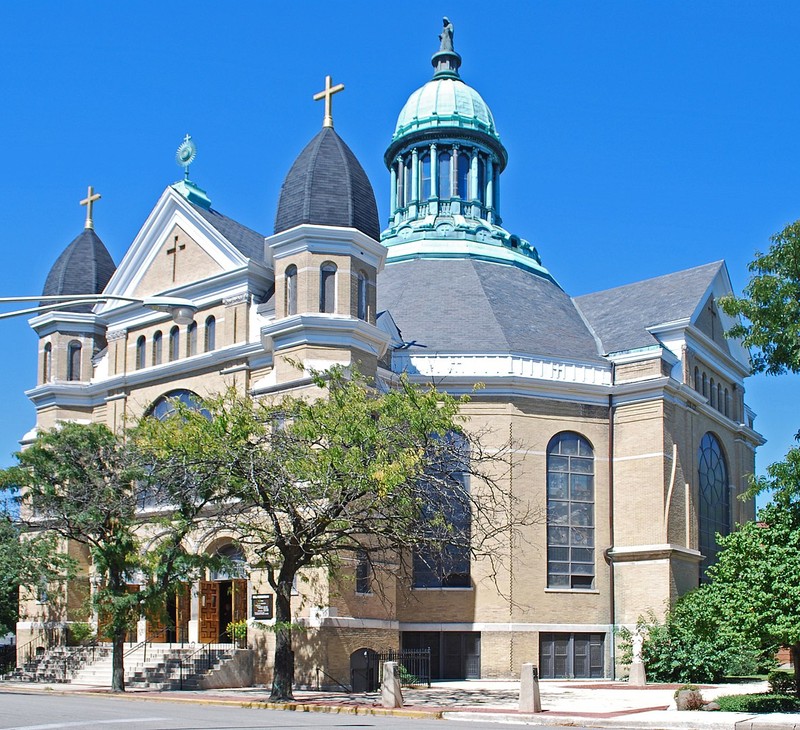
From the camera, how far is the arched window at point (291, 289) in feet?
115

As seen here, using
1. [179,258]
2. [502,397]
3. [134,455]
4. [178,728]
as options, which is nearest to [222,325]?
[179,258]

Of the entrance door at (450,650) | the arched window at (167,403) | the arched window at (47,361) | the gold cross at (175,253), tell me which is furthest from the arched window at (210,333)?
the entrance door at (450,650)

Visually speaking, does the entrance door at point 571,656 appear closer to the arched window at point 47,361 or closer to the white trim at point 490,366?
the white trim at point 490,366

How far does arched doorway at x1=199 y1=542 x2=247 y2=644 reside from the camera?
3562 cm

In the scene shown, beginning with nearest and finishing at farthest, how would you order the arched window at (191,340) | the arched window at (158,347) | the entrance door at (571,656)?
the entrance door at (571,656) < the arched window at (191,340) < the arched window at (158,347)

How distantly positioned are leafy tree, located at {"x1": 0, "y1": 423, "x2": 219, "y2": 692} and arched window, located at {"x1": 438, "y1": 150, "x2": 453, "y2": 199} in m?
22.5

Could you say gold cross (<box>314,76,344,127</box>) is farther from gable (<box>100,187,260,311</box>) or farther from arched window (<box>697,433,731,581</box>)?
arched window (<box>697,433,731,581</box>)

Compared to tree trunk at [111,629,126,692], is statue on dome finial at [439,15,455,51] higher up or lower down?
higher up

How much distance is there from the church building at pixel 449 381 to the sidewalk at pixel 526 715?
9.67 feet

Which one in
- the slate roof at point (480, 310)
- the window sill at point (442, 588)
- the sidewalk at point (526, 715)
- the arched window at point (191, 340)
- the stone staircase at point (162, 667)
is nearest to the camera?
the sidewalk at point (526, 715)

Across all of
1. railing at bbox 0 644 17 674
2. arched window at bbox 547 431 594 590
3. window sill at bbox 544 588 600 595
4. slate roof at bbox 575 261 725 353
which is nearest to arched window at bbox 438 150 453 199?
slate roof at bbox 575 261 725 353

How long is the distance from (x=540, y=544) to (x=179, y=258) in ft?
51.7

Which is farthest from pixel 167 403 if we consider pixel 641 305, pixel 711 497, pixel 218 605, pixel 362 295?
pixel 711 497

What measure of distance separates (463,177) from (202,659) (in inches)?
1079
